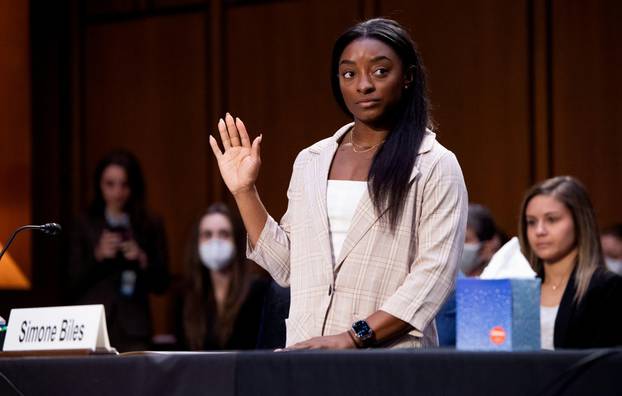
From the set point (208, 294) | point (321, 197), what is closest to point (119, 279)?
point (208, 294)

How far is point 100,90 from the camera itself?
7691mm

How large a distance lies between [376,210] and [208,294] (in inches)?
113

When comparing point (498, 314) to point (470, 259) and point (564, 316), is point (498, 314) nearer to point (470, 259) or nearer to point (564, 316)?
point (564, 316)

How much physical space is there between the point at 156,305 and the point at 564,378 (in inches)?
229

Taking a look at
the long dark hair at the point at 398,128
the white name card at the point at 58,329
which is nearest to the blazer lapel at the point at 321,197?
the long dark hair at the point at 398,128

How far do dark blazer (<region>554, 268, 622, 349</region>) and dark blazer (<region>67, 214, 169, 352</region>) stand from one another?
215 centimetres

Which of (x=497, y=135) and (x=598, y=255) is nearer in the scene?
(x=598, y=255)

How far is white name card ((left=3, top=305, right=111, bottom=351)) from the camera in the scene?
7.73 ft

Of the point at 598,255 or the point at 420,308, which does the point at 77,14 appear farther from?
the point at 420,308

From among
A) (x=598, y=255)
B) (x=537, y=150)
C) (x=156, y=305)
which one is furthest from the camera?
(x=156, y=305)

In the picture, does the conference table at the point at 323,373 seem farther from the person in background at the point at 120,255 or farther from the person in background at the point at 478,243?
the person in background at the point at 478,243

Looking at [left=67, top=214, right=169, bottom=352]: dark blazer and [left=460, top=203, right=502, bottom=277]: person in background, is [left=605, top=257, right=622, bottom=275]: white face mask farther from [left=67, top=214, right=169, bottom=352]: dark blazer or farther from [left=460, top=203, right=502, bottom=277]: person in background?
[left=67, top=214, right=169, bottom=352]: dark blazer

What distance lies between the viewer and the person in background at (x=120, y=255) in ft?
17.2

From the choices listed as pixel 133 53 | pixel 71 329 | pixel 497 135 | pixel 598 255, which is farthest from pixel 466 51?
pixel 71 329
